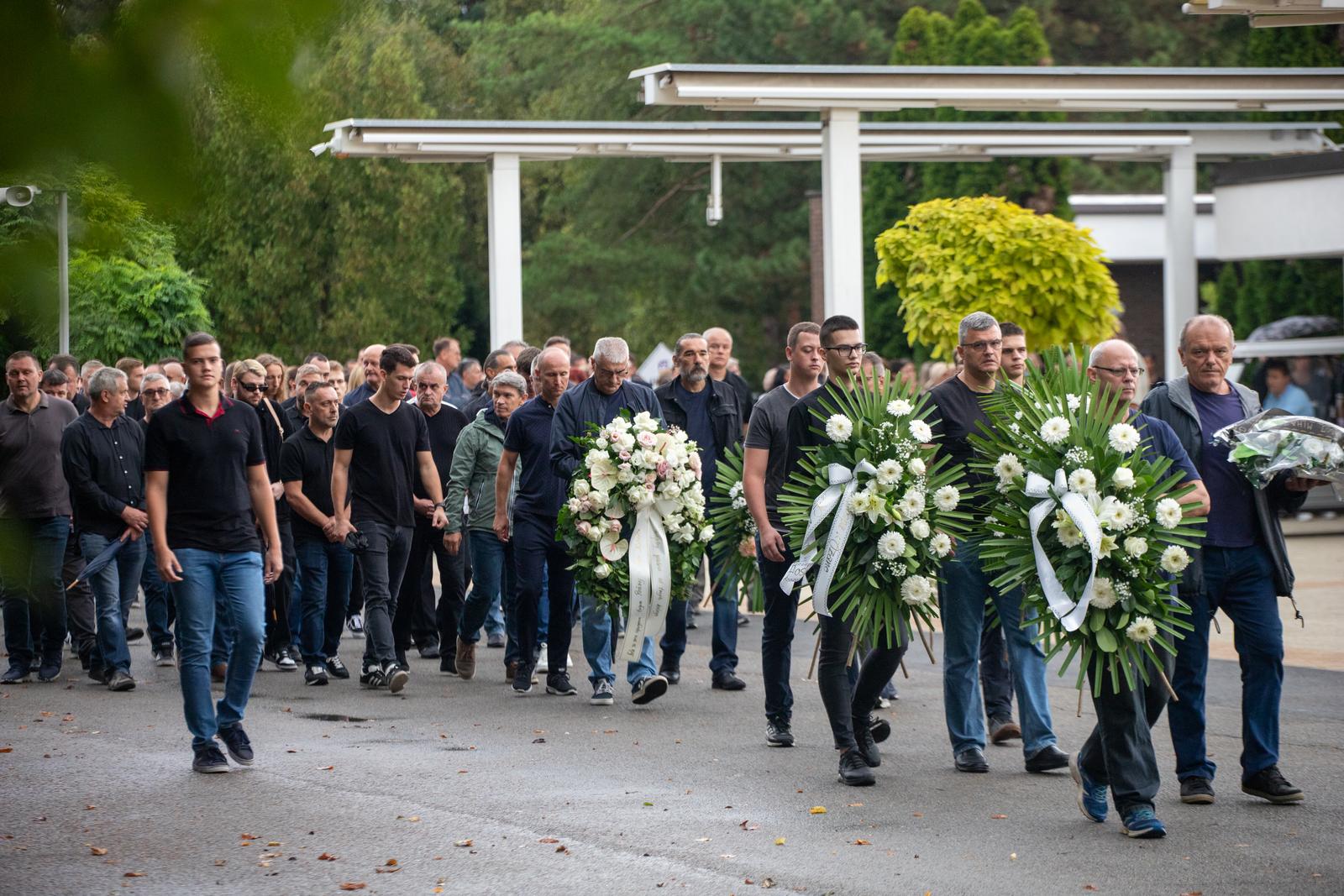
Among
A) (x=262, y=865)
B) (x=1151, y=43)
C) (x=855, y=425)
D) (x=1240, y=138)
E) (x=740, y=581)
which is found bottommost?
(x=262, y=865)

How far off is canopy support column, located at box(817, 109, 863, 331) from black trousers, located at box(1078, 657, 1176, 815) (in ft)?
35.3

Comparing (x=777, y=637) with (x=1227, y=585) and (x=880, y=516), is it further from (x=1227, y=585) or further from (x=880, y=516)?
(x=1227, y=585)

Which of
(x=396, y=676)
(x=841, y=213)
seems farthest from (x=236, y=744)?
(x=841, y=213)

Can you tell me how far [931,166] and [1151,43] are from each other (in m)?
14.8

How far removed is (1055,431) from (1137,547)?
59 cm

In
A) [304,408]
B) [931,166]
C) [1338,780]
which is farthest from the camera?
[931,166]

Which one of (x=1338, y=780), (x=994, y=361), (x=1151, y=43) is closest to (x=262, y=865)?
(x=994, y=361)

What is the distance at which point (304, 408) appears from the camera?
1269 centimetres

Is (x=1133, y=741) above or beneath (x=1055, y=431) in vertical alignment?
beneath

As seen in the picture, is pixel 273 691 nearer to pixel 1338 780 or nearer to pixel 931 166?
pixel 1338 780

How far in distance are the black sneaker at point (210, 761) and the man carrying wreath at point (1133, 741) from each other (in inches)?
159

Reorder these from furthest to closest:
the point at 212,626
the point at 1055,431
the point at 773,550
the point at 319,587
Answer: the point at 319,587, the point at 773,550, the point at 212,626, the point at 1055,431

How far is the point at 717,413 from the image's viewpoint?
12289 mm

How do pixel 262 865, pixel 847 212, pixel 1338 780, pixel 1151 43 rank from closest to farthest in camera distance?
pixel 262 865 < pixel 1338 780 < pixel 847 212 < pixel 1151 43
